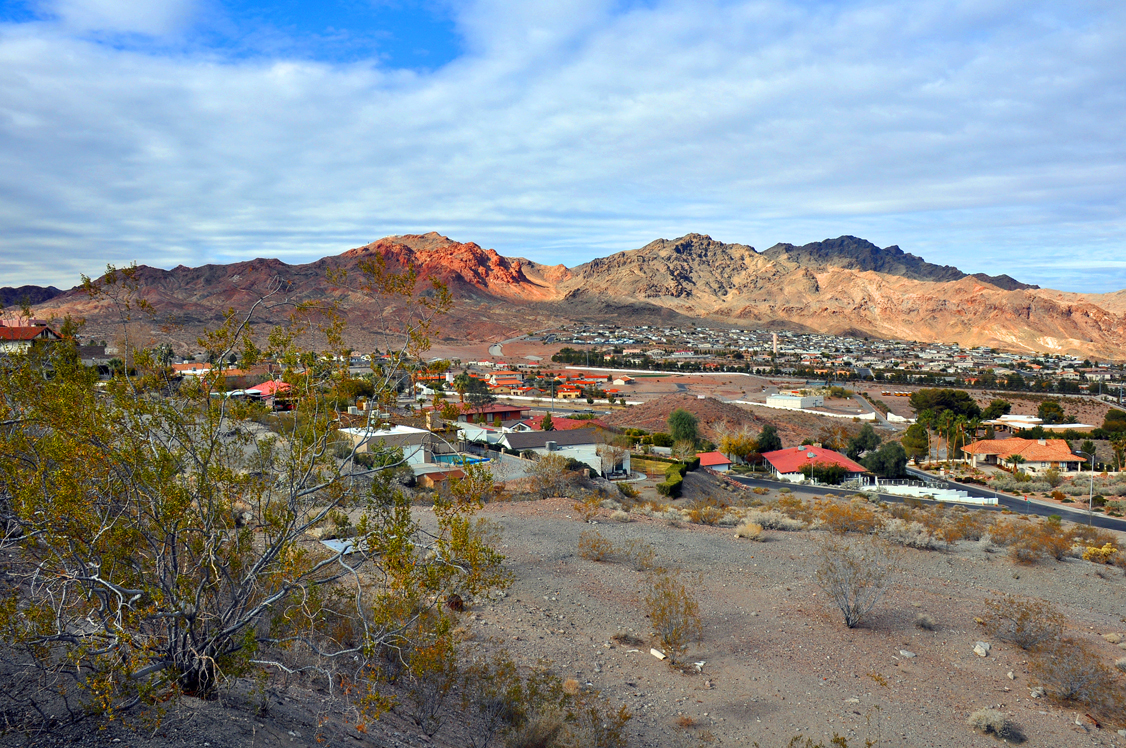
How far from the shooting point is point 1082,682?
9.34 metres

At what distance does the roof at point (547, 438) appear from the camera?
119 ft

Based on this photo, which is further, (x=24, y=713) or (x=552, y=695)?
(x=552, y=695)

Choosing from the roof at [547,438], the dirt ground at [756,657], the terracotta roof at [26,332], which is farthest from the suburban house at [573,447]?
the terracotta roof at [26,332]

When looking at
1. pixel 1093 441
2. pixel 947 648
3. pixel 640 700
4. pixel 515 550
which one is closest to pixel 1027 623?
pixel 947 648

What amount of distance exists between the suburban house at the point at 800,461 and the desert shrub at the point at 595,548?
2653 cm

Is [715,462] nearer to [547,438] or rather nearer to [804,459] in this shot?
[804,459]

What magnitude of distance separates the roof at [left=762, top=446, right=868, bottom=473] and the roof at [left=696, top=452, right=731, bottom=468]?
3.02m

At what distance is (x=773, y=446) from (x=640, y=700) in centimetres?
4123

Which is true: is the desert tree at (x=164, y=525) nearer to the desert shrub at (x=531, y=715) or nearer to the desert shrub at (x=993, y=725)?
the desert shrub at (x=531, y=715)

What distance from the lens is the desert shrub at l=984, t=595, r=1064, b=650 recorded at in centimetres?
1105

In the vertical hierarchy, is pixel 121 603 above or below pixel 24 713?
above

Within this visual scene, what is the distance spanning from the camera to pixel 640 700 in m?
8.99

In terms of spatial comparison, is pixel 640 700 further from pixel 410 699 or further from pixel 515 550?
pixel 515 550

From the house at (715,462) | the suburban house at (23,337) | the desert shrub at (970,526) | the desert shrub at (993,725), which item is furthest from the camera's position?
the house at (715,462)
